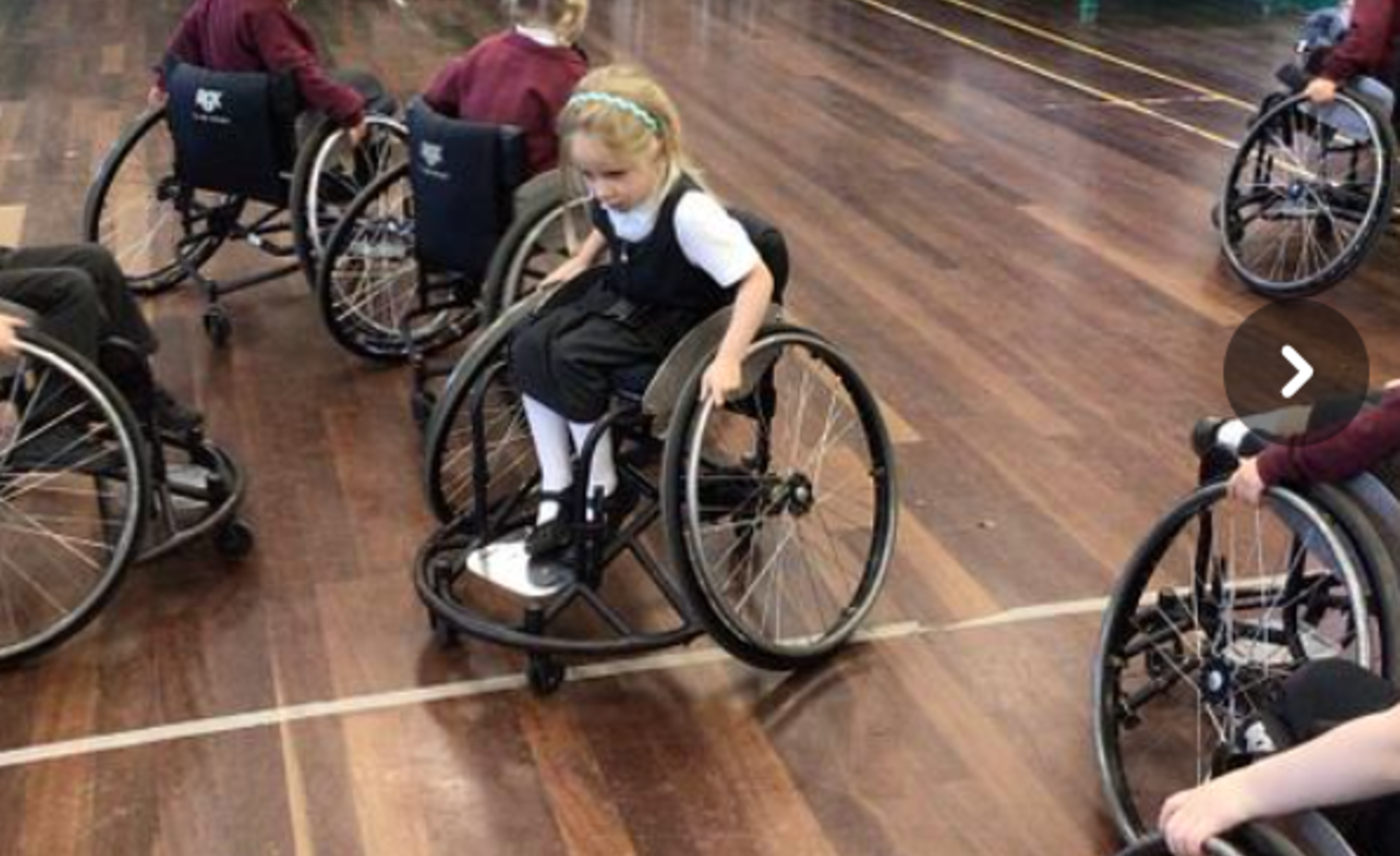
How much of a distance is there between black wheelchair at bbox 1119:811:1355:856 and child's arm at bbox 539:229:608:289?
136 centimetres

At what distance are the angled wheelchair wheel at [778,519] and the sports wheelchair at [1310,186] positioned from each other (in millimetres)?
1462

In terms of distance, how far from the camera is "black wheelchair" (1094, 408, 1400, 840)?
1604mm

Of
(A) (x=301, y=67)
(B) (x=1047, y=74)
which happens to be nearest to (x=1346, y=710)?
(A) (x=301, y=67)

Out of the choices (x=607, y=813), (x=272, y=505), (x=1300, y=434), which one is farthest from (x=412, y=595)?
(x=1300, y=434)

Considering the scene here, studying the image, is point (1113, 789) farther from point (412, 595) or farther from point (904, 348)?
point (904, 348)

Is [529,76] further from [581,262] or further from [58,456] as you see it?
[58,456]

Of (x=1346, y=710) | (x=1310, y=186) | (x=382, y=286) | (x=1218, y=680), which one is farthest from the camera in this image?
(x=1310, y=186)

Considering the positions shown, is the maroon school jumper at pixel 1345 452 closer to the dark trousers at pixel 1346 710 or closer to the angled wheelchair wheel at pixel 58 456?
the dark trousers at pixel 1346 710

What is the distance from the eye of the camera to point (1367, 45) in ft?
11.9

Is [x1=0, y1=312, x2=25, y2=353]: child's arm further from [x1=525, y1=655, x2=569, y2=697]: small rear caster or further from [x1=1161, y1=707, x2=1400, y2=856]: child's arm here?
[x1=1161, y1=707, x2=1400, y2=856]: child's arm

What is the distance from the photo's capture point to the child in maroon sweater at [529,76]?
2.74 metres

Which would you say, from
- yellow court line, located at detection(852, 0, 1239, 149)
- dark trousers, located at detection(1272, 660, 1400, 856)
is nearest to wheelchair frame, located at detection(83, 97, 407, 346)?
dark trousers, located at detection(1272, 660, 1400, 856)

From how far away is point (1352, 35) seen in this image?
11.9ft

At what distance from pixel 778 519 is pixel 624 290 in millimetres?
495
